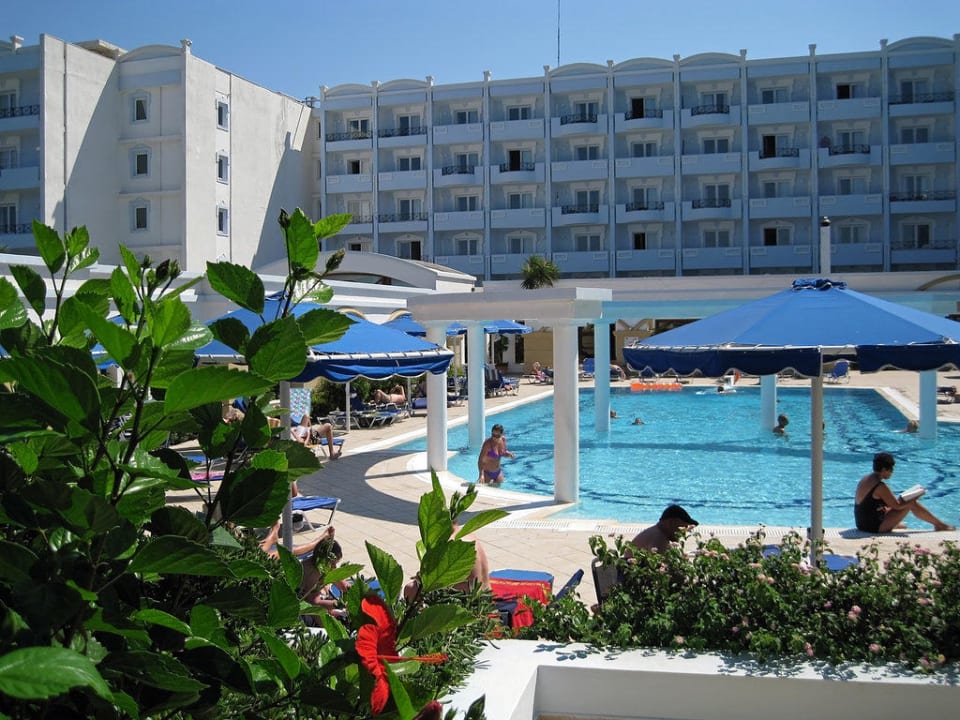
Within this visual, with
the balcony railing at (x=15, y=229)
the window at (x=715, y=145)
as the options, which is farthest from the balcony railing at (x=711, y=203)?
the balcony railing at (x=15, y=229)

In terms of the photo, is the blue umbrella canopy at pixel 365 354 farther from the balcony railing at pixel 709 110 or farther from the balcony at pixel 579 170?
the balcony railing at pixel 709 110

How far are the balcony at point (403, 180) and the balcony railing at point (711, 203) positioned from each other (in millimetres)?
13815

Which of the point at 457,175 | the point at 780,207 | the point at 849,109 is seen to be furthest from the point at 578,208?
the point at 849,109

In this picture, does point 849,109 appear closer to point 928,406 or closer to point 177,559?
point 928,406

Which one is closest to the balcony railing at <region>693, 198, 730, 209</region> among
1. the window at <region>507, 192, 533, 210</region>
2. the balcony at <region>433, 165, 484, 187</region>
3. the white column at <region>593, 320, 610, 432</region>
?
the window at <region>507, 192, 533, 210</region>

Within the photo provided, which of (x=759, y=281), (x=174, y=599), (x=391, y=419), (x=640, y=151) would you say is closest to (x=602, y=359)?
(x=391, y=419)

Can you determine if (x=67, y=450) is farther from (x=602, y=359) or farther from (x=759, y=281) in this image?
(x=759, y=281)

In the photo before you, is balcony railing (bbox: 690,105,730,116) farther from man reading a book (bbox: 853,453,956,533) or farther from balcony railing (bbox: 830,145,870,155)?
man reading a book (bbox: 853,453,956,533)

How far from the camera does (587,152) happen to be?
1791 inches

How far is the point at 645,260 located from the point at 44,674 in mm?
44805

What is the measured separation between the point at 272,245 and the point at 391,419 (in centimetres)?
2534

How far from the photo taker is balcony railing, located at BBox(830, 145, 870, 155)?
4238 centimetres

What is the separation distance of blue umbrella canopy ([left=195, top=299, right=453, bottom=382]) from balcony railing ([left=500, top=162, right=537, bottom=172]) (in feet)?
120

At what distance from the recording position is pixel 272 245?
44375 mm
